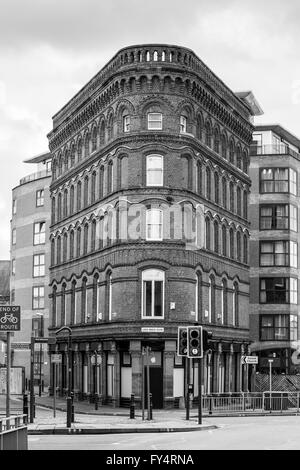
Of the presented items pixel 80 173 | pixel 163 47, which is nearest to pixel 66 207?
pixel 80 173

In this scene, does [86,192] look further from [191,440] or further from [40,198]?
[191,440]

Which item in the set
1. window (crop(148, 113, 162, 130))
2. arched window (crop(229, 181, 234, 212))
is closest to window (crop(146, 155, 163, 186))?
→ window (crop(148, 113, 162, 130))

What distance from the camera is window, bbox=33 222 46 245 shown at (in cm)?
8831

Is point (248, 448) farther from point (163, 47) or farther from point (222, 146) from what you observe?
point (222, 146)

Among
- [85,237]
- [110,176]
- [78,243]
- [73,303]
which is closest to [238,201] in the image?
[85,237]

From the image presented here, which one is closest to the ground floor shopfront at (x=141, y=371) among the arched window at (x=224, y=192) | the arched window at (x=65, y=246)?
the arched window at (x=65, y=246)

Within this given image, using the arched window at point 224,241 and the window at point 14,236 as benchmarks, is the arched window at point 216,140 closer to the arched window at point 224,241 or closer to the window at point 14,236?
the arched window at point 224,241

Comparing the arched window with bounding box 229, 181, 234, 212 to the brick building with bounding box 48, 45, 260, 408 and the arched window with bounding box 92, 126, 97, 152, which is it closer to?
the brick building with bounding box 48, 45, 260, 408

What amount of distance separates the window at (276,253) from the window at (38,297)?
22.9 m

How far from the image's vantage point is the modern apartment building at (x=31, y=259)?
284 feet

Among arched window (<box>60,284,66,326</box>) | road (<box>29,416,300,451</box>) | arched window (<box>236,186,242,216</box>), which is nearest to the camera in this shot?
road (<box>29,416,300,451</box>)

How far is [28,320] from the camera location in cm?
8794

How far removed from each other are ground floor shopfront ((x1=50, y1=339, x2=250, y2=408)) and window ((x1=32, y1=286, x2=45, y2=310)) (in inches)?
1145

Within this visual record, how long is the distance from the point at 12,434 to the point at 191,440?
10.6 metres
